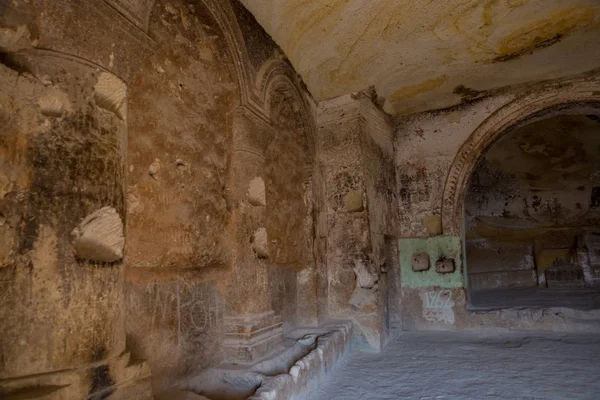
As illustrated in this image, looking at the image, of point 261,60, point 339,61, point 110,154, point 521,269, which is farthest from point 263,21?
point 521,269

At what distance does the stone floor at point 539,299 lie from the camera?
6.22 meters

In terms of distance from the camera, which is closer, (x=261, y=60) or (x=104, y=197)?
(x=104, y=197)

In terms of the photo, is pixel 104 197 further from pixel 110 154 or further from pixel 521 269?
pixel 521 269

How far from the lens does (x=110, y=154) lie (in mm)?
1799

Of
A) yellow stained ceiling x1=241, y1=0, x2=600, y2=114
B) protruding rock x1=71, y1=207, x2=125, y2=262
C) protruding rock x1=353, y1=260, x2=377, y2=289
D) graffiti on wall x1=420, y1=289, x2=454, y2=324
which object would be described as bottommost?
graffiti on wall x1=420, y1=289, x2=454, y2=324

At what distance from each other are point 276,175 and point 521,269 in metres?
8.14

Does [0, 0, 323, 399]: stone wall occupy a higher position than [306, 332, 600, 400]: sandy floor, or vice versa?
[0, 0, 323, 399]: stone wall

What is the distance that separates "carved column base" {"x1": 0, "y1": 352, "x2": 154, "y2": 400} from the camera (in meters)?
1.39

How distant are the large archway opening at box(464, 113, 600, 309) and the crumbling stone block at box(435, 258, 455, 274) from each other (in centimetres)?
400

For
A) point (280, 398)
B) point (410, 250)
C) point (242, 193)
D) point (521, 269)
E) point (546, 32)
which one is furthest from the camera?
point (521, 269)

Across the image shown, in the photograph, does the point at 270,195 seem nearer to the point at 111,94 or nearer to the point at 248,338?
the point at 248,338

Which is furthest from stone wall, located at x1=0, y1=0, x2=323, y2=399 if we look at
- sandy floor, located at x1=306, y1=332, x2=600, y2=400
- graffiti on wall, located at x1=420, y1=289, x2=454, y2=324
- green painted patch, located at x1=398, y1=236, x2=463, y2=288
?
graffiti on wall, located at x1=420, y1=289, x2=454, y2=324

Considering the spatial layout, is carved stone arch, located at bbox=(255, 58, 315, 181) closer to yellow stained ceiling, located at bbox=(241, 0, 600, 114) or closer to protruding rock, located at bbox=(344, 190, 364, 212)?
yellow stained ceiling, located at bbox=(241, 0, 600, 114)

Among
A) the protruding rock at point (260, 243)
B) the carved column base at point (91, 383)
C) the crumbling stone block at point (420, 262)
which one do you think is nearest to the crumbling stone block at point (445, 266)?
the crumbling stone block at point (420, 262)
